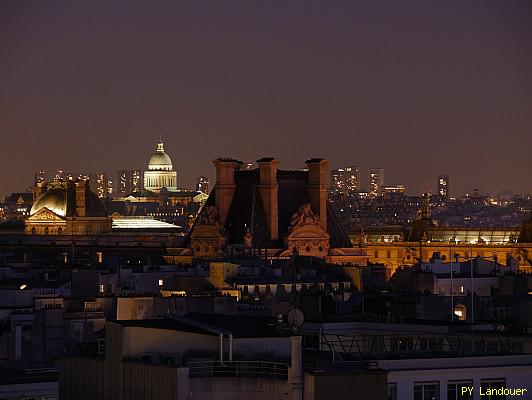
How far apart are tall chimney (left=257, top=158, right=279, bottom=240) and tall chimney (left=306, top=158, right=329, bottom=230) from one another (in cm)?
219

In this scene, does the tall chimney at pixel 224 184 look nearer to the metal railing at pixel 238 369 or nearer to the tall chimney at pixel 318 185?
the tall chimney at pixel 318 185

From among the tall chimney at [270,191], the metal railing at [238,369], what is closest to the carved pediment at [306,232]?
the tall chimney at [270,191]

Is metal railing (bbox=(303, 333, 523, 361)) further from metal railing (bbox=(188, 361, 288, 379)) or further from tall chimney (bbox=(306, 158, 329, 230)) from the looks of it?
tall chimney (bbox=(306, 158, 329, 230))

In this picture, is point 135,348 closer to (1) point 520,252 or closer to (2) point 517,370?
(2) point 517,370

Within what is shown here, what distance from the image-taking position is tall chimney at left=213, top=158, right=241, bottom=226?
14462 cm

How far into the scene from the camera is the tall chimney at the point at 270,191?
143500 millimetres

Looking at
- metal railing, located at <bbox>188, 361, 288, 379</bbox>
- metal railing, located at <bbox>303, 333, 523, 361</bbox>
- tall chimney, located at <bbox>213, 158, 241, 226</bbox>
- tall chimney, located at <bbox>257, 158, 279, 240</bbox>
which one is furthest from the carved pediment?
metal railing, located at <bbox>188, 361, 288, 379</bbox>

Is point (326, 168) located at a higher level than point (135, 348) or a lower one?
higher

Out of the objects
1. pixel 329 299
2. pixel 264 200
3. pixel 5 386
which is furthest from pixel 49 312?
pixel 264 200

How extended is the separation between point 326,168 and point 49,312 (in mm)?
87579

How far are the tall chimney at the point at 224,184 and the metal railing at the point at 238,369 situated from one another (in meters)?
112

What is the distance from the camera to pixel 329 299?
64.0m

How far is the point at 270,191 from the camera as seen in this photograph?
145m

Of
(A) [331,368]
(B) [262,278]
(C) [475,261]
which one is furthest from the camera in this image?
(C) [475,261]
